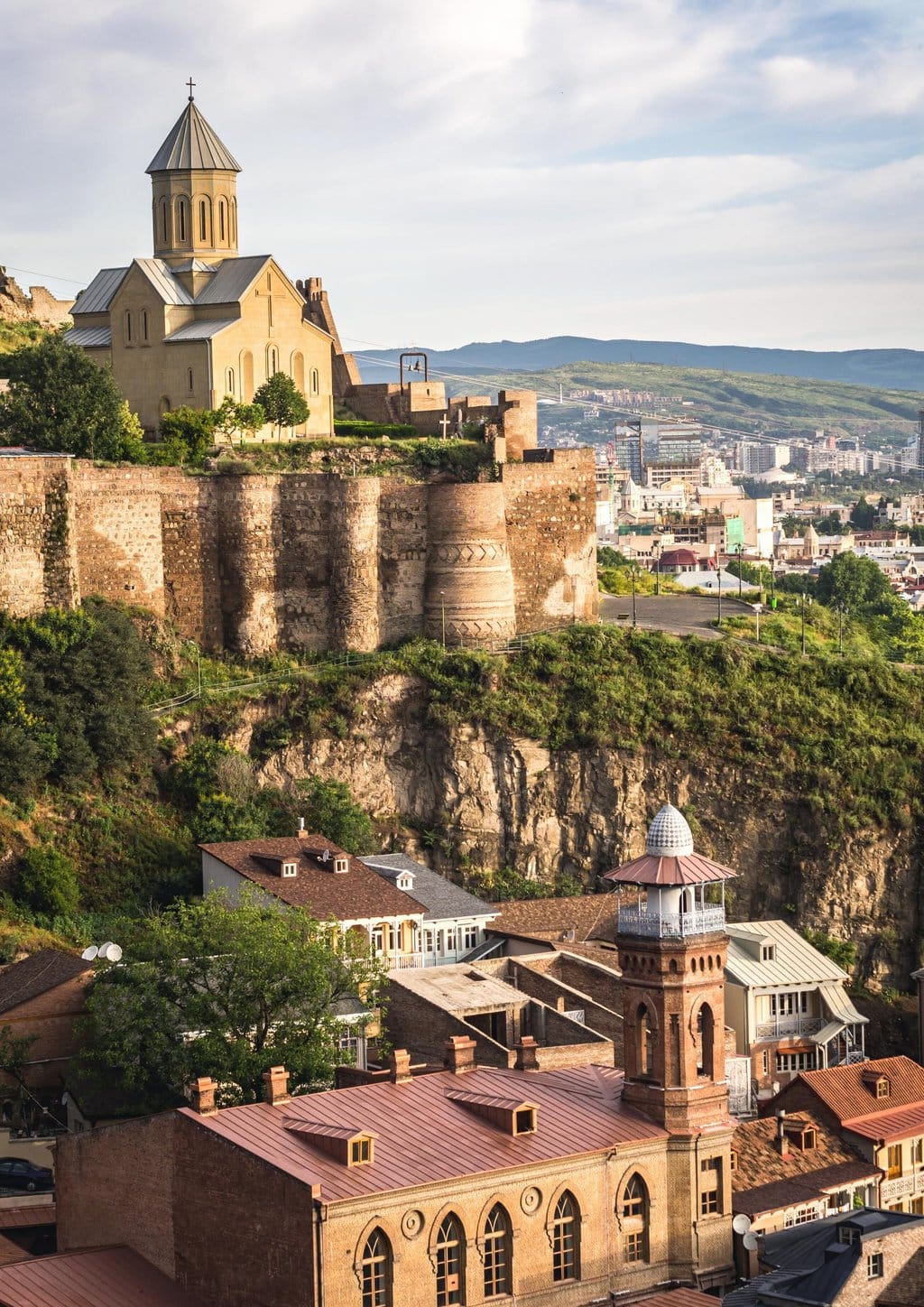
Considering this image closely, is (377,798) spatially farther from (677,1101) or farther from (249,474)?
(677,1101)

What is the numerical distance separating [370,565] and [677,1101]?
76.9 ft

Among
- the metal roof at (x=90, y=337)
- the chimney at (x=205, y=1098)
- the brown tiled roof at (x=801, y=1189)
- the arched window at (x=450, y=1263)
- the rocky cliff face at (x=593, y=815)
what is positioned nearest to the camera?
the arched window at (x=450, y=1263)

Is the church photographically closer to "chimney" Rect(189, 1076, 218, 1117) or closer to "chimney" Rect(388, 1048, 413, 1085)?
"chimney" Rect(388, 1048, 413, 1085)

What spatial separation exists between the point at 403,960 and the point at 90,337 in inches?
878

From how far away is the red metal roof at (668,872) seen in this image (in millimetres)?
41594

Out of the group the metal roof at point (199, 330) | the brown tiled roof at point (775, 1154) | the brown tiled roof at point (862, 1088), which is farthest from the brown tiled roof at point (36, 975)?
the metal roof at point (199, 330)

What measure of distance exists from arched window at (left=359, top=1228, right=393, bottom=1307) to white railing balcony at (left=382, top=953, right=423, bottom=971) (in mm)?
17129

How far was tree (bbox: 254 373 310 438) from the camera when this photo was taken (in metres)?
65.1

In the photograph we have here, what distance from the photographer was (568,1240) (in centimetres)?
3866

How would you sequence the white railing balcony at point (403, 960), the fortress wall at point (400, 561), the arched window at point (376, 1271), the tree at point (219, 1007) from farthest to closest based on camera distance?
the fortress wall at point (400, 561)
the white railing balcony at point (403, 960)
the tree at point (219, 1007)
the arched window at point (376, 1271)

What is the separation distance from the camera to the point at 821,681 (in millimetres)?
65750

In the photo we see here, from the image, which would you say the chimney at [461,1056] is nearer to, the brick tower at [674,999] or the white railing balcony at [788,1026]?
the brick tower at [674,999]

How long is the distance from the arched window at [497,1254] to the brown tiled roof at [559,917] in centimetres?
1767

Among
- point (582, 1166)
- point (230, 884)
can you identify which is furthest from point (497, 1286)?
point (230, 884)
